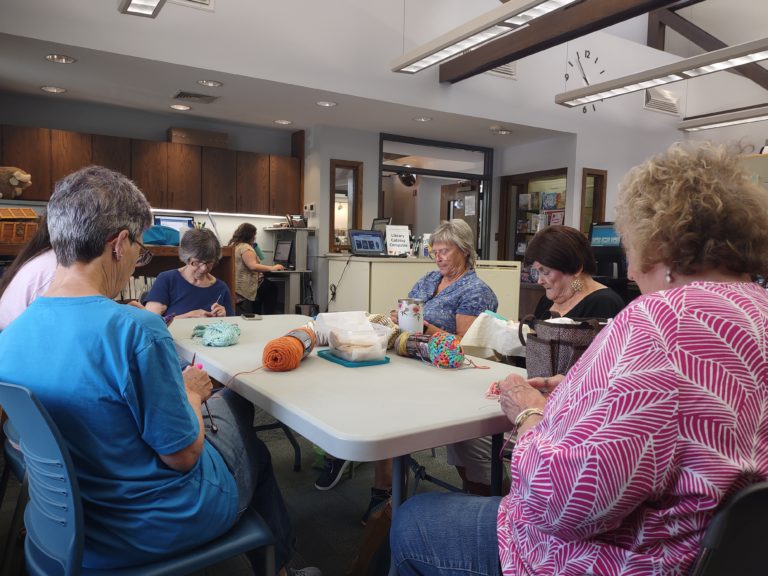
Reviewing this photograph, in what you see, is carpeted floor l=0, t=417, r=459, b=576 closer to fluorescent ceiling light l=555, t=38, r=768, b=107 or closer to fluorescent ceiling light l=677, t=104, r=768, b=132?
fluorescent ceiling light l=555, t=38, r=768, b=107

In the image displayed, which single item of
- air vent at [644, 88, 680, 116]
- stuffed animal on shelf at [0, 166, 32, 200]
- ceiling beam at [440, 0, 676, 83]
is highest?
air vent at [644, 88, 680, 116]

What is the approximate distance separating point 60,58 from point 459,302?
4.11m

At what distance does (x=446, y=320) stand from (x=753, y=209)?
1.69m

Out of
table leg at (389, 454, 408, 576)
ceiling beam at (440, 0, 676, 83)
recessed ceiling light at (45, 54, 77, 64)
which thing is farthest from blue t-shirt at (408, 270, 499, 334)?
recessed ceiling light at (45, 54, 77, 64)

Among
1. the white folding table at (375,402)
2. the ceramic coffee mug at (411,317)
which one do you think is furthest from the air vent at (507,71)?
the white folding table at (375,402)

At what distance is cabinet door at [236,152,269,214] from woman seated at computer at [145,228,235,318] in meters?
4.00

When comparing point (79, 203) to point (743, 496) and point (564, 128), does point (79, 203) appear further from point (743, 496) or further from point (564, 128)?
point (564, 128)

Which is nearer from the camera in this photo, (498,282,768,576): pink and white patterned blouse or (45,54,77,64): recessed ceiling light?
(498,282,768,576): pink and white patterned blouse

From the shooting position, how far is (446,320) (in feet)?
8.18

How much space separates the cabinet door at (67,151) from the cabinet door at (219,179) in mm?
1225

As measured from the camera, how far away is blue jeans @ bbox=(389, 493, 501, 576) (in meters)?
0.98

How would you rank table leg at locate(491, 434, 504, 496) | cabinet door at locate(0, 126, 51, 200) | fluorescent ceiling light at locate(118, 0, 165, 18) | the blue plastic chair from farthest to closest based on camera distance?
cabinet door at locate(0, 126, 51, 200) < fluorescent ceiling light at locate(118, 0, 165, 18) < table leg at locate(491, 434, 504, 496) < the blue plastic chair

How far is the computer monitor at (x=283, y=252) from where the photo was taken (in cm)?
655

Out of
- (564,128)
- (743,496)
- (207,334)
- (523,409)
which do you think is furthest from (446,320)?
(564,128)
